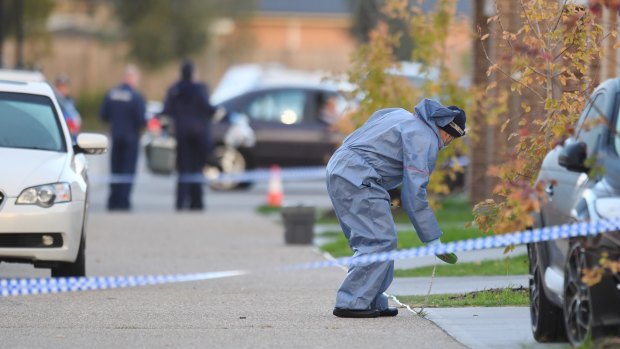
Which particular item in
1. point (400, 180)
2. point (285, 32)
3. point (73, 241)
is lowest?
point (285, 32)

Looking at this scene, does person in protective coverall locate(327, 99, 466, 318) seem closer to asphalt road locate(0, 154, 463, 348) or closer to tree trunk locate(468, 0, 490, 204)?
asphalt road locate(0, 154, 463, 348)

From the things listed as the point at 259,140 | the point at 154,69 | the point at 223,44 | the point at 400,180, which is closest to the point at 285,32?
the point at 223,44

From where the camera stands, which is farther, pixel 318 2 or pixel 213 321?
pixel 318 2

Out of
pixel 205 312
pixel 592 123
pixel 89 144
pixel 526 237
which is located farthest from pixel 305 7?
pixel 592 123

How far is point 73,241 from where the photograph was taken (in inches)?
481

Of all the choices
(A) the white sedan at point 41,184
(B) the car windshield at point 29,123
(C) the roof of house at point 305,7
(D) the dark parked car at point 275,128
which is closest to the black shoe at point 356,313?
(A) the white sedan at point 41,184

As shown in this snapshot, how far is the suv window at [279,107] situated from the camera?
28.0 meters

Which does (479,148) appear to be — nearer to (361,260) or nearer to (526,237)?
(361,260)

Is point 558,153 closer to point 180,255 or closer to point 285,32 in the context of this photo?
point 180,255

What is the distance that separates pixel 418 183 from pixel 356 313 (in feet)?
3.44

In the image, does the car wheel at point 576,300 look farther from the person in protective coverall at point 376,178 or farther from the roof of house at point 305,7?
the roof of house at point 305,7

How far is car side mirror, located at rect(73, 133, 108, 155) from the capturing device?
42.7 ft

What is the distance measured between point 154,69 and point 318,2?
70.0 ft

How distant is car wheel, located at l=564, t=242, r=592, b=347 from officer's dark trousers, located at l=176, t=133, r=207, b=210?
609 inches
